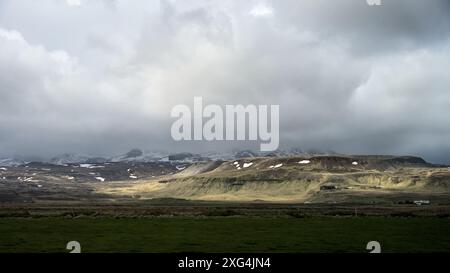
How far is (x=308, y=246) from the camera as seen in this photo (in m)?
38.7

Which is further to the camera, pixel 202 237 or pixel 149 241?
pixel 202 237
